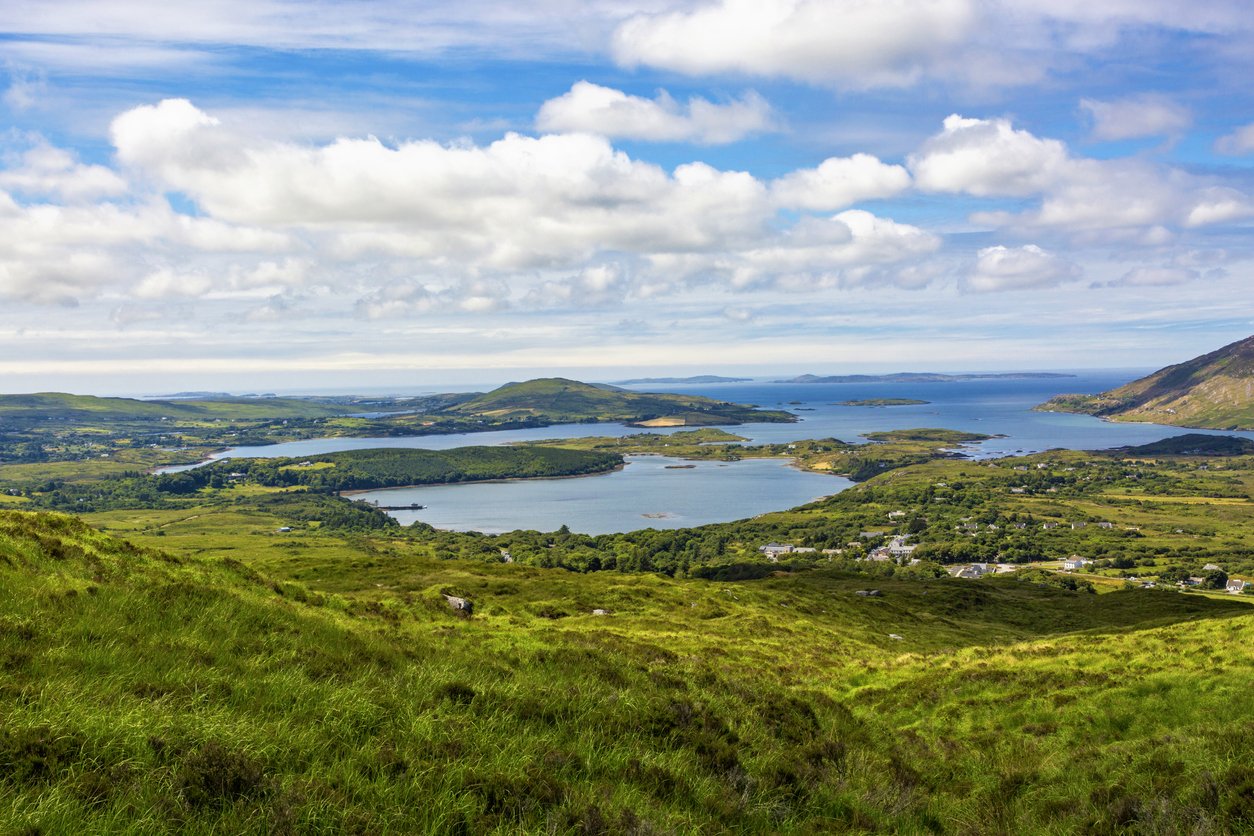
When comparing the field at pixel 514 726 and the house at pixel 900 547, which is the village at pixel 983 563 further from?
the field at pixel 514 726

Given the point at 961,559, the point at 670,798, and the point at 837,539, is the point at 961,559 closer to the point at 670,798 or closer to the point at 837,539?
the point at 837,539

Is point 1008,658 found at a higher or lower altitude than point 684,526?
higher

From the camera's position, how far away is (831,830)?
371 inches

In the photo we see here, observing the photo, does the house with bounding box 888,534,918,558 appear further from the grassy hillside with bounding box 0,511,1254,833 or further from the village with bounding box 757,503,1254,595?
the grassy hillside with bounding box 0,511,1254,833

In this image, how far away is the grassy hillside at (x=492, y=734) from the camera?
7395mm

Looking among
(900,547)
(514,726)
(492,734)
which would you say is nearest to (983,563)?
(900,547)

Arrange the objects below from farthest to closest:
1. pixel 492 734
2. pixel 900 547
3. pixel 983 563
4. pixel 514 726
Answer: pixel 900 547 → pixel 983 563 → pixel 514 726 → pixel 492 734

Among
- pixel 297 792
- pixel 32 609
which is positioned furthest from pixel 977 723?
pixel 32 609

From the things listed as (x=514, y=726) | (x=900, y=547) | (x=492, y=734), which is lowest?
(x=900, y=547)

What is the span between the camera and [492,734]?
9883mm

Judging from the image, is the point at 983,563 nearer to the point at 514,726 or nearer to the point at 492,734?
the point at 514,726

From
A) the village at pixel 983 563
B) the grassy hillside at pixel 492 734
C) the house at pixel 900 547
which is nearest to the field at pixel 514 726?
the grassy hillside at pixel 492 734

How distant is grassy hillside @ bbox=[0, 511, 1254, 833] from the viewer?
7395mm

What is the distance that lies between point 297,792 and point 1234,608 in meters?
94.4
